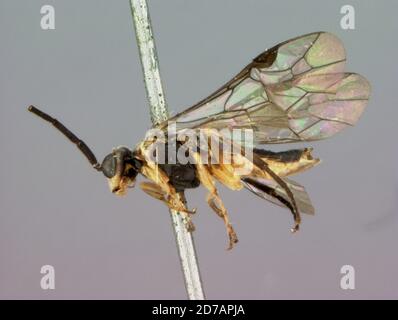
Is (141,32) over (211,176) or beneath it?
over

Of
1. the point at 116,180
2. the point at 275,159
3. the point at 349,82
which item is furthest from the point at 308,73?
the point at 116,180

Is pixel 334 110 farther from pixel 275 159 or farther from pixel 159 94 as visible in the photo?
pixel 159 94

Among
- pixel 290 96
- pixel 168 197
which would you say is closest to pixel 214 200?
pixel 168 197

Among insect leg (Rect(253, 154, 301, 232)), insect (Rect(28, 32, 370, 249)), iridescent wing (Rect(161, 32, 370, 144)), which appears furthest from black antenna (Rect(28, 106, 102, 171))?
insect leg (Rect(253, 154, 301, 232))

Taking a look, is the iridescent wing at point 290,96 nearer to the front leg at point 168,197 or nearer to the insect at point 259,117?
the insect at point 259,117

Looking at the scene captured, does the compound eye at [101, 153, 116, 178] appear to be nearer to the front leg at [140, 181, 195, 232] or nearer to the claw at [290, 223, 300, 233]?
the front leg at [140, 181, 195, 232]

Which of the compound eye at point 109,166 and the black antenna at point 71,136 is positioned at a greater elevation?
the black antenna at point 71,136

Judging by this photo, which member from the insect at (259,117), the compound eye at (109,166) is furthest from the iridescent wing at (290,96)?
the compound eye at (109,166)
